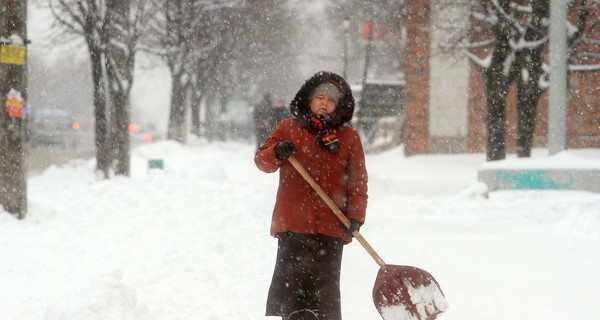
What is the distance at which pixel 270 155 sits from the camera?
13.3 ft

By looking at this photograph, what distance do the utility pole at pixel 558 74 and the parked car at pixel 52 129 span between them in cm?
2232

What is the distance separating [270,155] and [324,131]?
32 centimetres

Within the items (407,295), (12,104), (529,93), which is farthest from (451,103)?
(407,295)

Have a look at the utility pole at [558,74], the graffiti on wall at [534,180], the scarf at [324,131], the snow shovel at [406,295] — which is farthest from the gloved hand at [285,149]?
the utility pole at [558,74]

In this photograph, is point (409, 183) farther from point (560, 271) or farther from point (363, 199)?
point (363, 199)

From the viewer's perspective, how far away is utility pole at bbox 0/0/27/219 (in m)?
9.09

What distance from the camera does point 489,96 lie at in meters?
17.0

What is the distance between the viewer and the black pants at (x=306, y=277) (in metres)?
4.15

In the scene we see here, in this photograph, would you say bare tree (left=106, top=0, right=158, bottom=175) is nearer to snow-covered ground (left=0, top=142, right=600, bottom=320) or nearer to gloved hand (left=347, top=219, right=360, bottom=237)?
snow-covered ground (left=0, top=142, right=600, bottom=320)

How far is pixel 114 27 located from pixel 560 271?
11.4m

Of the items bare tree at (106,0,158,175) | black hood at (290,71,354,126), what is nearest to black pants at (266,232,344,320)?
black hood at (290,71,354,126)

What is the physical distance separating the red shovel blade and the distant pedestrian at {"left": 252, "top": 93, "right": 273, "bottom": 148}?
57.7 feet

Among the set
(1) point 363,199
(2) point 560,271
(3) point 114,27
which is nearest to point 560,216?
(2) point 560,271

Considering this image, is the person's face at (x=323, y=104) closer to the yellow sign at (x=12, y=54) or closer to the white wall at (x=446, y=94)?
the yellow sign at (x=12, y=54)
